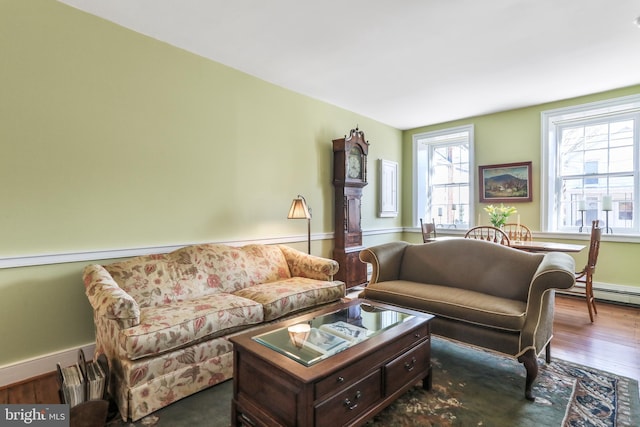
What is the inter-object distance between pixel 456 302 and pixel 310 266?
4.46ft

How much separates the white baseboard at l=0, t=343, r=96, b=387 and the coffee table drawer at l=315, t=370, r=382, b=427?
202 centimetres

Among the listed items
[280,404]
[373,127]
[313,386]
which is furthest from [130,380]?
[373,127]

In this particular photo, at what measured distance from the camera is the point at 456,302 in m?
2.27

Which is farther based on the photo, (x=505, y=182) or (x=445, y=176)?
(x=445, y=176)

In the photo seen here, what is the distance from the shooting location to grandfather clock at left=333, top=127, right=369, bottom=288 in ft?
13.7

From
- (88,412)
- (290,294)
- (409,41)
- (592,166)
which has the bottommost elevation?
(88,412)

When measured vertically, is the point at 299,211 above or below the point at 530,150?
below

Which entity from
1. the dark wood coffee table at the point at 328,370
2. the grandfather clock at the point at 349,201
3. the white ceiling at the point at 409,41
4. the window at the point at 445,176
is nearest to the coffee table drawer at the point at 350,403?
the dark wood coffee table at the point at 328,370

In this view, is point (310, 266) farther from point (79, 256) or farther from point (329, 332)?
point (79, 256)

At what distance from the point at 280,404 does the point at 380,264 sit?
1.72 metres

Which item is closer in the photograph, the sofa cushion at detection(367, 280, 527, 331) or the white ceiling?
the sofa cushion at detection(367, 280, 527, 331)

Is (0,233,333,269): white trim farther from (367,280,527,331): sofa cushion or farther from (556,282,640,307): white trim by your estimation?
(556,282,640,307): white trim

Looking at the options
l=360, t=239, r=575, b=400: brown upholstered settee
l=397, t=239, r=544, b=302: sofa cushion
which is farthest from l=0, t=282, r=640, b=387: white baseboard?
l=397, t=239, r=544, b=302: sofa cushion

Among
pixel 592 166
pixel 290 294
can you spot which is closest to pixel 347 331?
pixel 290 294
